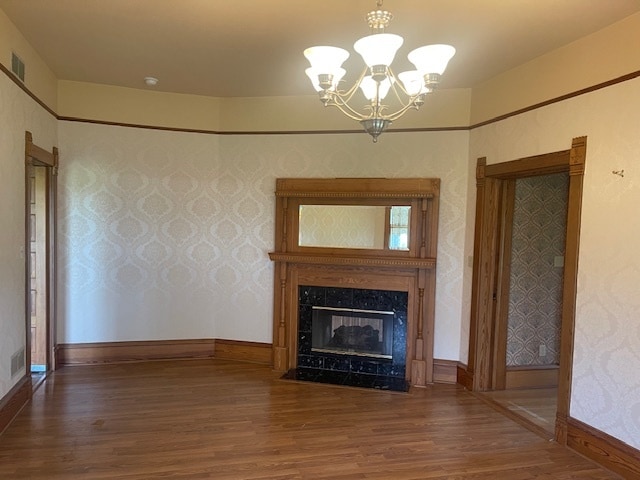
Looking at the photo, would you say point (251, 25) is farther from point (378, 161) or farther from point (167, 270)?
point (167, 270)

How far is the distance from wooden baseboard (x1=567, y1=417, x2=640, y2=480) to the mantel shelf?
5.43 ft

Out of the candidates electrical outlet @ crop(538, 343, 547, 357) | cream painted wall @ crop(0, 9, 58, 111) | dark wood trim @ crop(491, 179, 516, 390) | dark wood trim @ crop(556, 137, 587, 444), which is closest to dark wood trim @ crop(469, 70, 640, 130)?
dark wood trim @ crop(556, 137, 587, 444)

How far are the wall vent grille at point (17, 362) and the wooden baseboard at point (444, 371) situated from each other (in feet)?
11.4

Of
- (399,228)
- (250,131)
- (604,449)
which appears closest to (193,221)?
(250,131)

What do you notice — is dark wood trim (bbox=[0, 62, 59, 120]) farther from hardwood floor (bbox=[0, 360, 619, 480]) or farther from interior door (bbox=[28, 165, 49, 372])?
hardwood floor (bbox=[0, 360, 619, 480])

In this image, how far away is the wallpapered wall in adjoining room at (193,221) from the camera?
A: 14.1 ft

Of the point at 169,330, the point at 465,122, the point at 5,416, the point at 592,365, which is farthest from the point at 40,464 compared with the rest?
the point at 465,122

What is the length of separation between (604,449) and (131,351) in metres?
4.10

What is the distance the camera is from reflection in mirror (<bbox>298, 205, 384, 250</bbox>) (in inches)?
172

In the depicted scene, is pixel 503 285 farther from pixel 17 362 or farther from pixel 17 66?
pixel 17 66

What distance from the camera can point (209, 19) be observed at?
9.35 ft

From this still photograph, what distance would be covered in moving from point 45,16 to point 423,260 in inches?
133

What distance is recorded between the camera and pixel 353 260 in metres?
4.29

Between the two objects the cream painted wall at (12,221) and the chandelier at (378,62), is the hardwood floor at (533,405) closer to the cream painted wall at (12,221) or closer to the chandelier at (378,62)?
the chandelier at (378,62)
